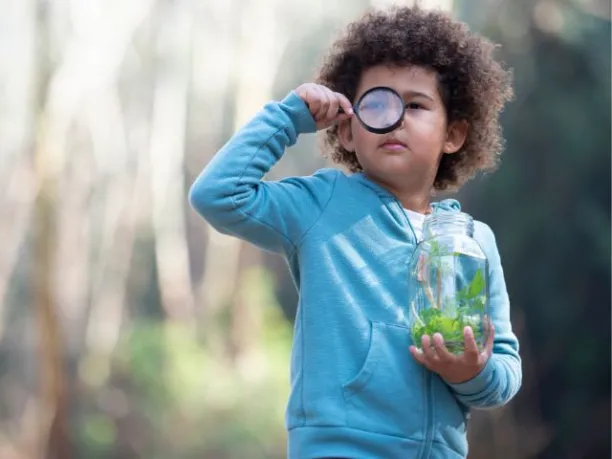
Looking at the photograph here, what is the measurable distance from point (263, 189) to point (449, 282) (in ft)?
0.94

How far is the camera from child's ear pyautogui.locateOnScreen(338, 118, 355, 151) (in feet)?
4.53

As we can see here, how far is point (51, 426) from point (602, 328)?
2.00m

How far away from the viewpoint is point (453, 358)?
44.9 inches

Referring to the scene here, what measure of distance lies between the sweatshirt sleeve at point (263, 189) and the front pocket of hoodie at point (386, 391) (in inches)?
7.2

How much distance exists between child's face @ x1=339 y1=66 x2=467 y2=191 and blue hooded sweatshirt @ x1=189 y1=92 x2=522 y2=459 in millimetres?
48

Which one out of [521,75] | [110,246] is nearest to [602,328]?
[521,75]

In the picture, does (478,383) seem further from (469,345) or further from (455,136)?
(455,136)

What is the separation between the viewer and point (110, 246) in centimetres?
333

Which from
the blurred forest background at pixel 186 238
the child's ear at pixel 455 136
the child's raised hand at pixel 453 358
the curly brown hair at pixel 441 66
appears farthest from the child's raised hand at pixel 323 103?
the blurred forest background at pixel 186 238

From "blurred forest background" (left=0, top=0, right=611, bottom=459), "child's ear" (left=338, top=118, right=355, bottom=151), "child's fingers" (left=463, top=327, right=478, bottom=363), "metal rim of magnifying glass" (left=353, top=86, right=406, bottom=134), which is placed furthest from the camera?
"blurred forest background" (left=0, top=0, right=611, bottom=459)

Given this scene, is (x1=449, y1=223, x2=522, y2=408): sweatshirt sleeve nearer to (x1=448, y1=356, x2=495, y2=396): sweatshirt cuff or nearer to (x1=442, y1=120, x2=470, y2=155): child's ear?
(x1=448, y1=356, x2=495, y2=396): sweatshirt cuff

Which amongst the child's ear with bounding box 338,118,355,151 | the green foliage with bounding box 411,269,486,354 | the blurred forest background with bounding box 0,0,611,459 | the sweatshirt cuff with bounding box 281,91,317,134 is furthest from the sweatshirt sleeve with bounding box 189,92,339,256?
the blurred forest background with bounding box 0,0,611,459

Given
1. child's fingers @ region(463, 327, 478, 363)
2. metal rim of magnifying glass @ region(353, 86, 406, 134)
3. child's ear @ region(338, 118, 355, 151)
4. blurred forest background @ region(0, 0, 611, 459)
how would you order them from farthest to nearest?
blurred forest background @ region(0, 0, 611, 459) < child's ear @ region(338, 118, 355, 151) < metal rim of magnifying glass @ region(353, 86, 406, 134) < child's fingers @ region(463, 327, 478, 363)

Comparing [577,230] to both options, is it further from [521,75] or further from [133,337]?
[133,337]
